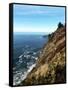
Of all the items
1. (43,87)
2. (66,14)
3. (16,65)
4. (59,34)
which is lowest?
(43,87)

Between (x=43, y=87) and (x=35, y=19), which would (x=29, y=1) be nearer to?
(x=35, y=19)

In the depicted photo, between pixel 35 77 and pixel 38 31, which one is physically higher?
pixel 38 31

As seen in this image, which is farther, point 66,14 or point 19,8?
point 66,14

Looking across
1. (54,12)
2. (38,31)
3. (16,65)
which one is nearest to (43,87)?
(16,65)
